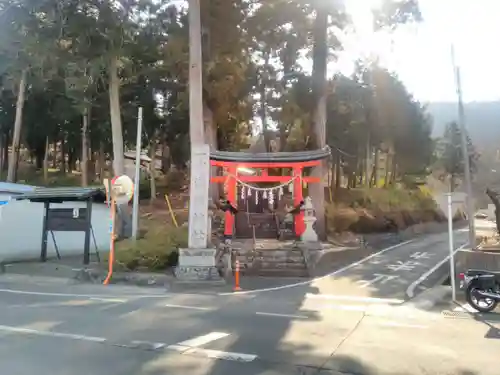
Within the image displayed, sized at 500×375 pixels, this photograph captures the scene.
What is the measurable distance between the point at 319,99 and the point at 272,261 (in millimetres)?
8633

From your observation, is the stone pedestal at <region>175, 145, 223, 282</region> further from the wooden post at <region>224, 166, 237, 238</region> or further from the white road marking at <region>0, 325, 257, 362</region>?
the white road marking at <region>0, 325, 257, 362</region>

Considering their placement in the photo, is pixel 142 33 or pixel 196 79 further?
pixel 142 33

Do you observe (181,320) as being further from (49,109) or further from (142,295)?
(49,109)

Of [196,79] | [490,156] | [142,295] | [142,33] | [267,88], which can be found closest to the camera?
[142,295]

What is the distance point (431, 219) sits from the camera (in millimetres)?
41469

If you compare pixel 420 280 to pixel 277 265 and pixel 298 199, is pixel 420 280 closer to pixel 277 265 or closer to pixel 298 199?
pixel 277 265

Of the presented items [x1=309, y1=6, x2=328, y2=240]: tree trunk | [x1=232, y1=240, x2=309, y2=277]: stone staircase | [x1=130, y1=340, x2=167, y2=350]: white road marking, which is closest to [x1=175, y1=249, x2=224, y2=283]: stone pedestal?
[x1=232, y1=240, x2=309, y2=277]: stone staircase

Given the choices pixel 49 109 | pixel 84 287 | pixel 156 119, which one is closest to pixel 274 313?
pixel 84 287

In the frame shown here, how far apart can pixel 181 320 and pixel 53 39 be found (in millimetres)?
13352

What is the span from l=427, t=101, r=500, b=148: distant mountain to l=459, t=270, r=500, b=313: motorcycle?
28.6m

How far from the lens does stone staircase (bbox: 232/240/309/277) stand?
16.4 metres

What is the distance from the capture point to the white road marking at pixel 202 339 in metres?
7.14

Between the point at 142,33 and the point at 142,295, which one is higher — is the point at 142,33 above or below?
above

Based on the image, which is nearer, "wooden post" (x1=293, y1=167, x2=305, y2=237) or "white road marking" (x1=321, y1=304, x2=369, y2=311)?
"white road marking" (x1=321, y1=304, x2=369, y2=311)
